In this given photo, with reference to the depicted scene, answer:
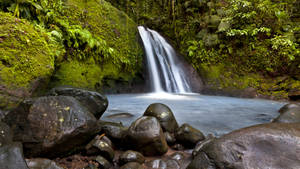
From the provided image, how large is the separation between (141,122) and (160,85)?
21.6 ft

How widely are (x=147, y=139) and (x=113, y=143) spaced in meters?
0.69

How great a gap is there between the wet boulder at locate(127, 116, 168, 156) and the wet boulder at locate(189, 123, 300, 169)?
885 millimetres

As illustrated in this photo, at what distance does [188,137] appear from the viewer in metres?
2.88

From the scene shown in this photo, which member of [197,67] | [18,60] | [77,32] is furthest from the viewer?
[197,67]

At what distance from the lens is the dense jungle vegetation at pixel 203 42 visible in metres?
5.92

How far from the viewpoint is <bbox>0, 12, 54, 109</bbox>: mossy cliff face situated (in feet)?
9.63

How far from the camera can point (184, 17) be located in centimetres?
1152

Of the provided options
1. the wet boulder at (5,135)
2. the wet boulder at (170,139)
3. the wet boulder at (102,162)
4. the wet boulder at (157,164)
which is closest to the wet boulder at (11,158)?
the wet boulder at (5,135)

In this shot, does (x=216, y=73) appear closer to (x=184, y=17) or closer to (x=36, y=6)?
(x=184, y=17)

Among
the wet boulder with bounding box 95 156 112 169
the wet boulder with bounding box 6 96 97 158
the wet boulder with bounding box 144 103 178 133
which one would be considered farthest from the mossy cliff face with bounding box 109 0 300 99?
the wet boulder with bounding box 6 96 97 158

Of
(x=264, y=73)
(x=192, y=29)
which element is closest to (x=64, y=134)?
(x=264, y=73)

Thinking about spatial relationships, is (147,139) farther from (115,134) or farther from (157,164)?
(115,134)

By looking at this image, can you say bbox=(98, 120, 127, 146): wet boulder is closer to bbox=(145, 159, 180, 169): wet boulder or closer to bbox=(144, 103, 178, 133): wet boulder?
bbox=(145, 159, 180, 169): wet boulder

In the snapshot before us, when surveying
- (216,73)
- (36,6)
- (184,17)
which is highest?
(184,17)
